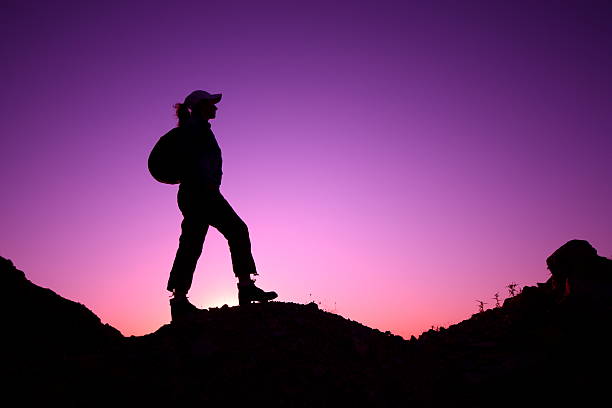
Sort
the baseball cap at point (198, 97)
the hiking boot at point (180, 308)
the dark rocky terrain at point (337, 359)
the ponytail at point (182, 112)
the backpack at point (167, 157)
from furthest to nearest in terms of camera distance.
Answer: the ponytail at point (182, 112) → the baseball cap at point (198, 97) → the backpack at point (167, 157) → the hiking boot at point (180, 308) → the dark rocky terrain at point (337, 359)

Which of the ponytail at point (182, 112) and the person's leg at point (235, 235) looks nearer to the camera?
the person's leg at point (235, 235)

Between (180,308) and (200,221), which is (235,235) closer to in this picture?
(200,221)

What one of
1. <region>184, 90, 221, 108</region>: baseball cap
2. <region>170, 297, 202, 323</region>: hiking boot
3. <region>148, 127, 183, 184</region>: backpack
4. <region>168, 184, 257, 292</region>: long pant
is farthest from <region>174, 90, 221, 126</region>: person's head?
<region>170, 297, 202, 323</region>: hiking boot

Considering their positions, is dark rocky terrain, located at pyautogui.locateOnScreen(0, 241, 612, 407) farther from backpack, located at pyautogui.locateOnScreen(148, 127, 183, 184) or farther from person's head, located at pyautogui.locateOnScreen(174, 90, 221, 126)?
person's head, located at pyautogui.locateOnScreen(174, 90, 221, 126)

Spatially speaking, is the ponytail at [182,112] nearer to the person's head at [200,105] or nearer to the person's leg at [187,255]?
the person's head at [200,105]

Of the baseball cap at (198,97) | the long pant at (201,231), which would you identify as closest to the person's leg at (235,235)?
the long pant at (201,231)

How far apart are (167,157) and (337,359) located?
3532mm

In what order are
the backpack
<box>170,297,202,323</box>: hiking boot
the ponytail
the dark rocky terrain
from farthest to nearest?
1. the ponytail
2. the backpack
3. <box>170,297,202,323</box>: hiking boot
4. the dark rocky terrain

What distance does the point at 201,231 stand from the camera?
591 centimetres

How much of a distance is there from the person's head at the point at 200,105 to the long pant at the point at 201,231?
1.09 m

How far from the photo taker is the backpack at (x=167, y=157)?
233 inches

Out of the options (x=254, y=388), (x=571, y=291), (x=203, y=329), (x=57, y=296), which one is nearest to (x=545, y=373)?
(x=571, y=291)

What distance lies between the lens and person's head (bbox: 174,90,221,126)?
6.25 meters

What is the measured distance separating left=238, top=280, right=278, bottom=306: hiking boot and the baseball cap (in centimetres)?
274
